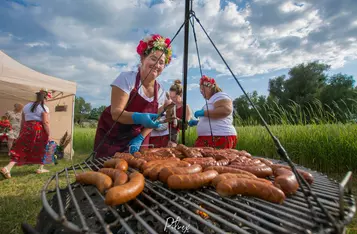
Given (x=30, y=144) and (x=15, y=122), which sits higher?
(x=15, y=122)

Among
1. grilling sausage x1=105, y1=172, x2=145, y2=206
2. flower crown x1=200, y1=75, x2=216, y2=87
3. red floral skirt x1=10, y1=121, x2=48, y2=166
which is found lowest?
red floral skirt x1=10, y1=121, x2=48, y2=166

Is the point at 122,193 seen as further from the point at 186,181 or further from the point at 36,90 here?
the point at 36,90

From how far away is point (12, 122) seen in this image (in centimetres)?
780

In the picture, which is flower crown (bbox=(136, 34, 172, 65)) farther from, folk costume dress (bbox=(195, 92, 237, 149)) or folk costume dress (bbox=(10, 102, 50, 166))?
folk costume dress (bbox=(10, 102, 50, 166))

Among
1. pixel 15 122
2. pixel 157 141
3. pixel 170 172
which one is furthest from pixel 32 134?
pixel 170 172

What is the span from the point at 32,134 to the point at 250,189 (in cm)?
643

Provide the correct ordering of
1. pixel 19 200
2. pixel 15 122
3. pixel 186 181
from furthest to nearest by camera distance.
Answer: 1. pixel 15 122
2. pixel 19 200
3. pixel 186 181

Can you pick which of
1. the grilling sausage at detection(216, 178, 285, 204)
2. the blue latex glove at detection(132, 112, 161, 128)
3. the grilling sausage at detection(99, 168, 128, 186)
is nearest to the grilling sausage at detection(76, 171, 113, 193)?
the grilling sausage at detection(99, 168, 128, 186)

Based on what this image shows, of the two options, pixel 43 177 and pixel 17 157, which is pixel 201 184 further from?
pixel 17 157

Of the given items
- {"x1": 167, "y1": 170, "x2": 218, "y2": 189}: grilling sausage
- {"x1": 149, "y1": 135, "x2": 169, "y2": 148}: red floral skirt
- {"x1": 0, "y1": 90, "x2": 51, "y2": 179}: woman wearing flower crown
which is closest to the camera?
{"x1": 167, "y1": 170, "x2": 218, "y2": 189}: grilling sausage

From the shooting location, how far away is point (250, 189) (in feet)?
3.55

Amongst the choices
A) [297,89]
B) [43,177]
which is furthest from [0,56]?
[297,89]

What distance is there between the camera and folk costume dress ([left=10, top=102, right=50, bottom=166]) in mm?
5543

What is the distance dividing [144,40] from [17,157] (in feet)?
16.9
